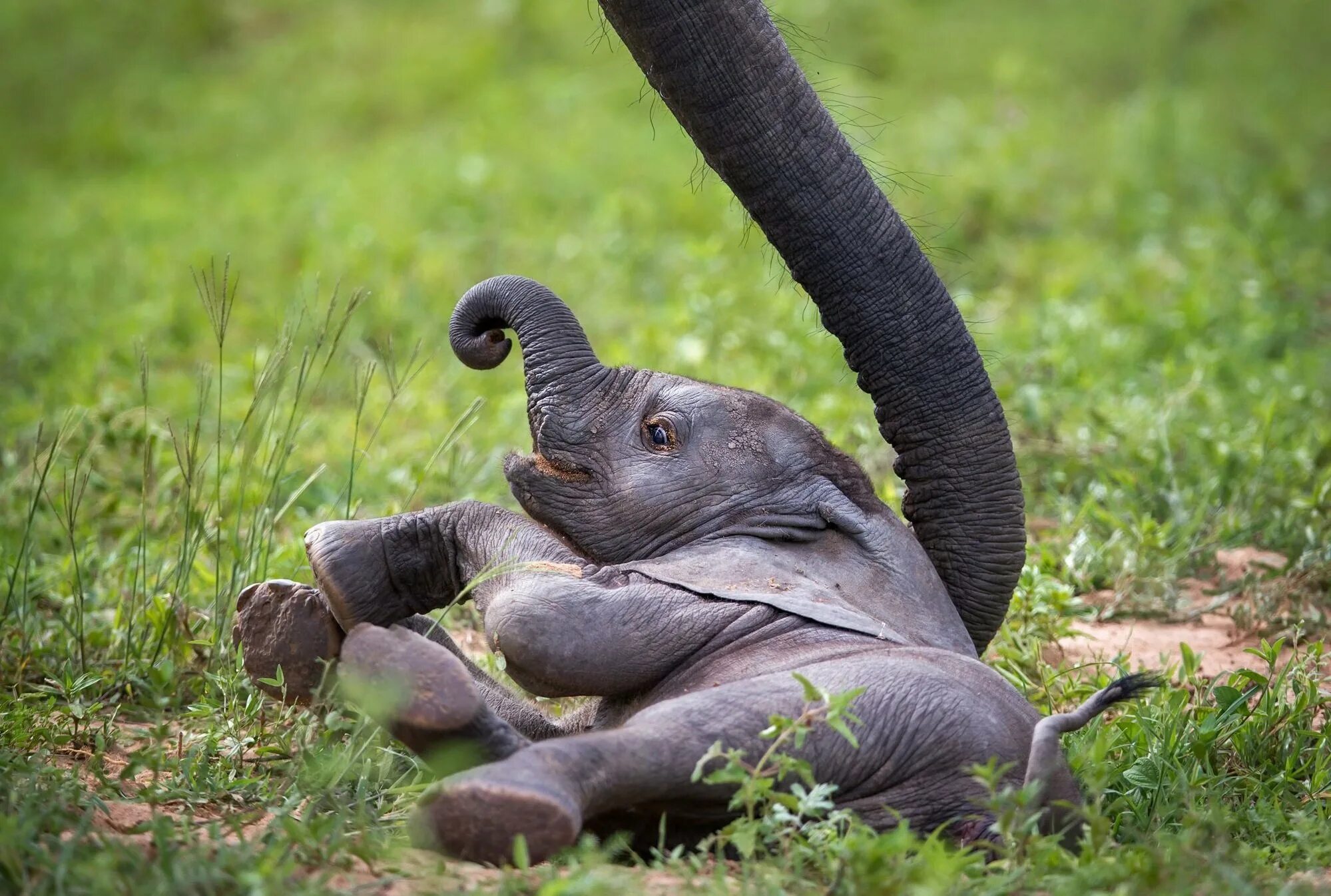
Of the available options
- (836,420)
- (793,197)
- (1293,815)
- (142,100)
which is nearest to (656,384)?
(793,197)

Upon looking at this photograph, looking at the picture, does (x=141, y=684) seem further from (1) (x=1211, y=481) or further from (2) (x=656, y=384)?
(1) (x=1211, y=481)

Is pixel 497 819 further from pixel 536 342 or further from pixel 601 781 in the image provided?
pixel 536 342

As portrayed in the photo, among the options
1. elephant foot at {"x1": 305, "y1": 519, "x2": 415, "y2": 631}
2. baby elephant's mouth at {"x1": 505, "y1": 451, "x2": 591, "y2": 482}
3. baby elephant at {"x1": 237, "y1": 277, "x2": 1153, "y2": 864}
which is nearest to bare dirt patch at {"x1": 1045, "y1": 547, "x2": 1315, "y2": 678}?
baby elephant at {"x1": 237, "y1": 277, "x2": 1153, "y2": 864}

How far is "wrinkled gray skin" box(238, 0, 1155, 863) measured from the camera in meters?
3.05

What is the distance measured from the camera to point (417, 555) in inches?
137

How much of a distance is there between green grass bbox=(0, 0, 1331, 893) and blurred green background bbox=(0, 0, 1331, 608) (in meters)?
0.03

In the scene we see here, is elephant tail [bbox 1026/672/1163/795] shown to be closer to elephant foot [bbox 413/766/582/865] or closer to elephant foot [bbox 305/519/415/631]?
elephant foot [bbox 413/766/582/865]

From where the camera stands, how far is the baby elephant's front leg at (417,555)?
3363 mm

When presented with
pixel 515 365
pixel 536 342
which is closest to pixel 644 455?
pixel 536 342

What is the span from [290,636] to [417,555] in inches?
13.1

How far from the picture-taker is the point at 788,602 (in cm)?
334

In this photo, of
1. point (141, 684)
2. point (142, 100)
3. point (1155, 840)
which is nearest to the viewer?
point (1155, 840)

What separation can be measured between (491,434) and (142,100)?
8.16m

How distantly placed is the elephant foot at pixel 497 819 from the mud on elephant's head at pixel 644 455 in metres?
0.90
